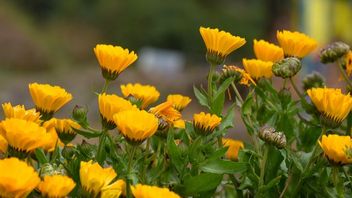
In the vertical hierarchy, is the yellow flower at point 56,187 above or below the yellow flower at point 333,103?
above

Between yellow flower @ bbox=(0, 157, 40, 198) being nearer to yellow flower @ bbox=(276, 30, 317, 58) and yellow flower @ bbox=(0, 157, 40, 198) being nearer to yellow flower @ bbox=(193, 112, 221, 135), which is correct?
yellow flower @ bbox=(193, 112, 221, 135)

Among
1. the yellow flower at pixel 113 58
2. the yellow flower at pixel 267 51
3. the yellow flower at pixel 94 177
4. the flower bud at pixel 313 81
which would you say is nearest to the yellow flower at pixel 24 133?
the yellow flower at pixel 94 177

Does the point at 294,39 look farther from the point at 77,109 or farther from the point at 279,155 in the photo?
the point at 77,109

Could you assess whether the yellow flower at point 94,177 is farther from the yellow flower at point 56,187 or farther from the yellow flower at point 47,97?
the yellow flower at point 47,97

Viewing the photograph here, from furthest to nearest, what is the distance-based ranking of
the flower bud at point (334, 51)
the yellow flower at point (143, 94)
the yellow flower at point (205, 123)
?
the flower bud at point (334, 51), the yellow flower at point (143, 94), the yellow flower at point (205, 123)

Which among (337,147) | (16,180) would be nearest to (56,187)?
(16,180)

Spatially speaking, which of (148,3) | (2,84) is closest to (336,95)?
(2,84)

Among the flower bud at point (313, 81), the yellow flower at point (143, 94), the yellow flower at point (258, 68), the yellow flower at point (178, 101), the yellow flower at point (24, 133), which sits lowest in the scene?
the flower bud at point (313, 81)
